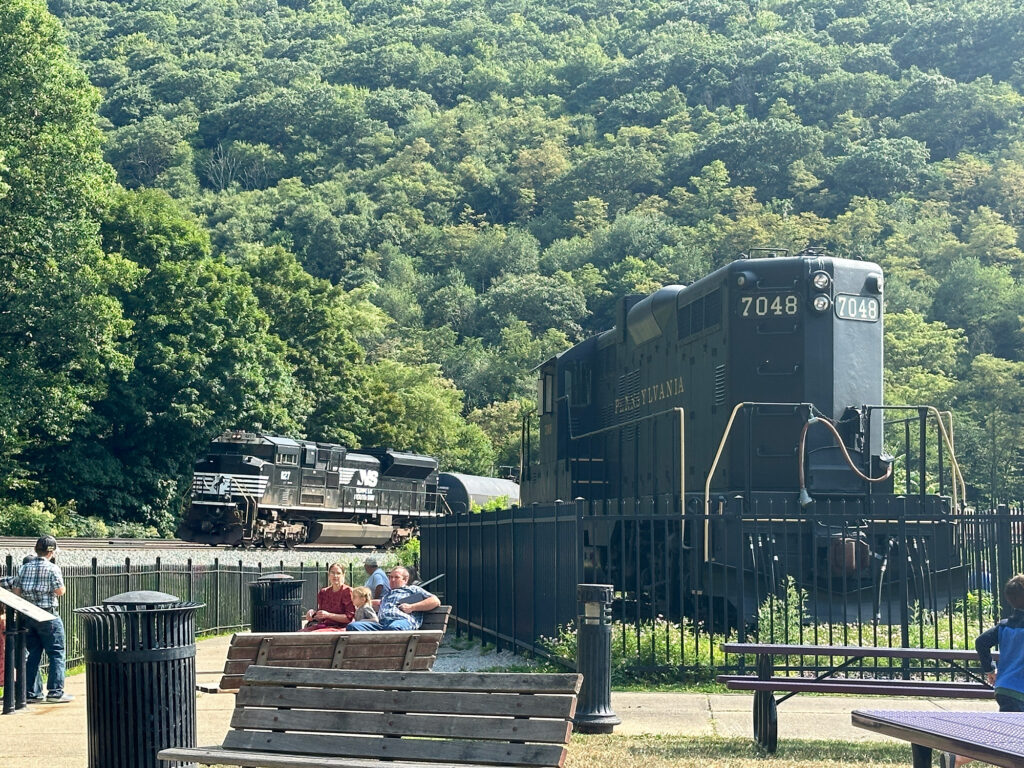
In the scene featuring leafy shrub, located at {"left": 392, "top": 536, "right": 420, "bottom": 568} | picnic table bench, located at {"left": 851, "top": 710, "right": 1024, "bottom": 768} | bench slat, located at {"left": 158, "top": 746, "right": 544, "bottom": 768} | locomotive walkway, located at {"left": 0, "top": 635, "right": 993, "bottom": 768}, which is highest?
picnic table bench, located at {"left": 851, "top": 710, "right": 1024, "bottom": 768}

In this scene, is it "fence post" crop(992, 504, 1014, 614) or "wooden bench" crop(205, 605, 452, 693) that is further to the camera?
"fence post" crop(992, 504, 1014, 614)

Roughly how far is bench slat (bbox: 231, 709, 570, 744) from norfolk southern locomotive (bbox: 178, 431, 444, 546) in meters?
30.6

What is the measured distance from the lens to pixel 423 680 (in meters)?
6.09

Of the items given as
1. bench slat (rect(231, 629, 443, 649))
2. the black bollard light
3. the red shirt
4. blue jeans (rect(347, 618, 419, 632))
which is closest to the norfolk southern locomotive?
the red shirt

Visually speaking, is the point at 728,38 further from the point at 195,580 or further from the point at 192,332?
the point at 195,580

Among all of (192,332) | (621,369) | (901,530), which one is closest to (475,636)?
(621,369)

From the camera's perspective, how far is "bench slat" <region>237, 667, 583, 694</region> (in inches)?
231

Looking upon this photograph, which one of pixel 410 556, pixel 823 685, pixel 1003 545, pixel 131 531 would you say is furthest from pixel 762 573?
pixel 131 531

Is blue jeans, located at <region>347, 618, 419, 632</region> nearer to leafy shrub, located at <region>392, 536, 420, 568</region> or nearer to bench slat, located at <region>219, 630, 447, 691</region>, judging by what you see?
bench slat, located at <region>219, 630, 447, 691</region>

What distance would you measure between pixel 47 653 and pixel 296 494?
26.7m

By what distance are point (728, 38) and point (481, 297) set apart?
62.0 metres

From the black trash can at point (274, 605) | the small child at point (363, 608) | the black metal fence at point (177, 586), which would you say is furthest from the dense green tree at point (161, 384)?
the small child at point (363, 608)

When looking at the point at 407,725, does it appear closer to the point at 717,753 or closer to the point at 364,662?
the point at 364,662

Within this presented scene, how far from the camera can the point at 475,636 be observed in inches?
714
